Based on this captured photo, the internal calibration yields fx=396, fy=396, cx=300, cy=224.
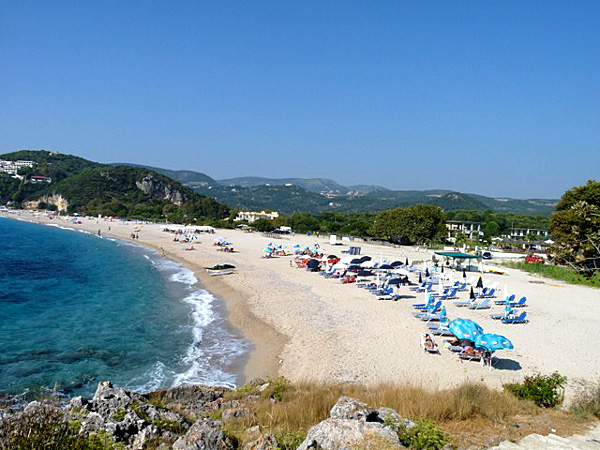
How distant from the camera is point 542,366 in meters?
11.4

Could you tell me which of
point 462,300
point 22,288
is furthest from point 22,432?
point 22,288

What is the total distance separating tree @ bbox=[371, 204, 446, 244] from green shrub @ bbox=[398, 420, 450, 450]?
46.1 metres

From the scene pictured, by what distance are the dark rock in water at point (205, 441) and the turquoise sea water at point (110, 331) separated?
70.8 inches

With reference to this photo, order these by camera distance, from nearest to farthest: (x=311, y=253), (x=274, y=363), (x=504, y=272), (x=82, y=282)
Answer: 1. (x=274, y=363)
2. (x=82, y=282)
3. (x=504, y=272)
4. (x=311, y=253)

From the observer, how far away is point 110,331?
614 inches

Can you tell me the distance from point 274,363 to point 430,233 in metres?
40.8

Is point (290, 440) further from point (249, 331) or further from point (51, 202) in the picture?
point (51, 202)

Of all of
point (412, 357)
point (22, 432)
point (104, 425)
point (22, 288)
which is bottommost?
point (22, 288)

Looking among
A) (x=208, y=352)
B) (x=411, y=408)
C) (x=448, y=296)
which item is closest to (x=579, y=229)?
(x=448, y=296)

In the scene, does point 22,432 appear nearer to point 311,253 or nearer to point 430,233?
point 311,253

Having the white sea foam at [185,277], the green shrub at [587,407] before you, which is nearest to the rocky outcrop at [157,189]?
the white sea foam at [185,277]

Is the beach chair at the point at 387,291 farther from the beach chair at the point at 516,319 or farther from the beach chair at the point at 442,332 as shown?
the beach chair at the point at 442,332

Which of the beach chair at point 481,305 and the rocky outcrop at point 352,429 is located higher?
the rocky outcrop at point 352,429

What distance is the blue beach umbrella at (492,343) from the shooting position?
11.0 metres
